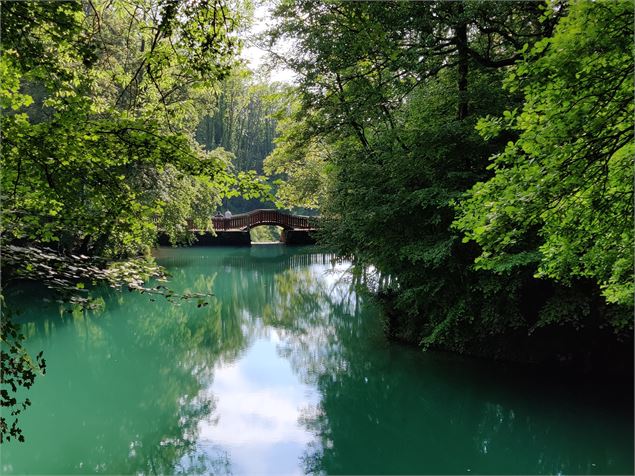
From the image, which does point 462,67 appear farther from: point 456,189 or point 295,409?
point 295,409

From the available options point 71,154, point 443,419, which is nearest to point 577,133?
point 71,154

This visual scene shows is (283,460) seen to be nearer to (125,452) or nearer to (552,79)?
(125,452)

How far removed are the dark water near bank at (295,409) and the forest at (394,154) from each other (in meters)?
0.64

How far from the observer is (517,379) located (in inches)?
252

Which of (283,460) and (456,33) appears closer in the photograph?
(283,460)

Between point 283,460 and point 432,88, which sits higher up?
point 432,88

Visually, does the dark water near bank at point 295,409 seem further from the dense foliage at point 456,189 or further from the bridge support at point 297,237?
the bridge support at point 297,237

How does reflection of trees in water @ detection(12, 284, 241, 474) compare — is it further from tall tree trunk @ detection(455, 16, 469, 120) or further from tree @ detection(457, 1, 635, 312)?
tall tree trunk @ detection(455, 16, 469, 120)

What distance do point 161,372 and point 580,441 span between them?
5827 millimetres

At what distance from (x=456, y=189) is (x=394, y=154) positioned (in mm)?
1039

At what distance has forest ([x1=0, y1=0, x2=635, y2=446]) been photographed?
264 centimetres

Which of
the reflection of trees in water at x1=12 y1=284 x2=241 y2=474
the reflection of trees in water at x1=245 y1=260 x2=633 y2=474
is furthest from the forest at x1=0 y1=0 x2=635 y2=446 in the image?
the reflection of trees in water at x1=12 y1=284 x2=241 y2=474

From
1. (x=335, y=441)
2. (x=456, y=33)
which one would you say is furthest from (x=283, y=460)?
(x=456, y=33)

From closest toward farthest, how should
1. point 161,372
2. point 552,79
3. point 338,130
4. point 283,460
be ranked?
point 552,79
point 283,460
point 161,372
point 338,130
